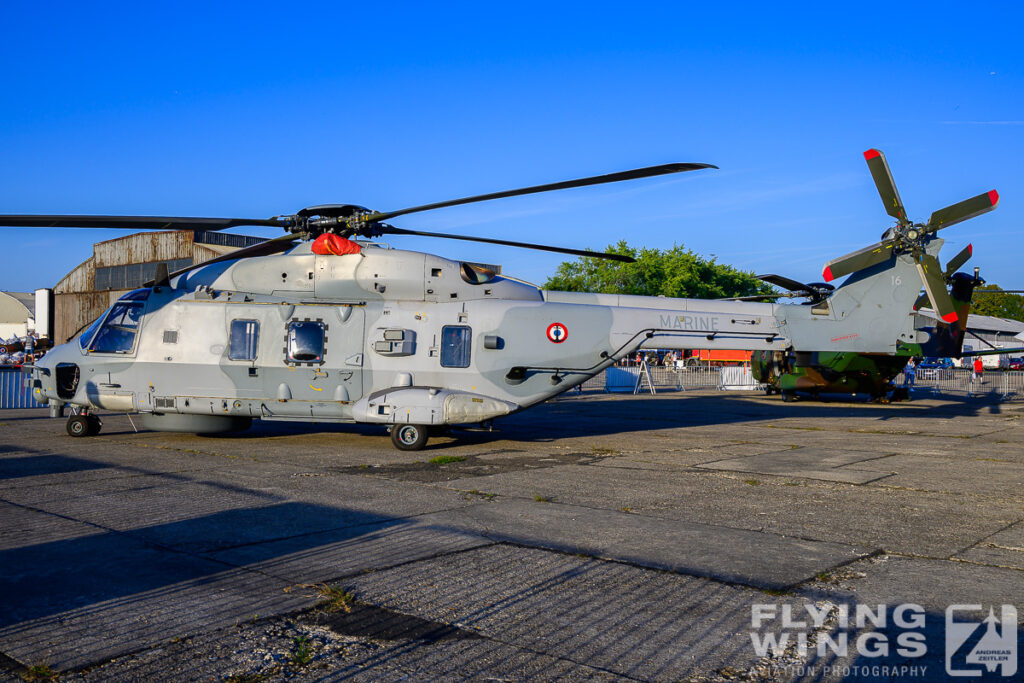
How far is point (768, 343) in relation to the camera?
50.6 feet

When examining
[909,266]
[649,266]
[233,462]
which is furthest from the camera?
[649,266]

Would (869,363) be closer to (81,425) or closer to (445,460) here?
(445,460)

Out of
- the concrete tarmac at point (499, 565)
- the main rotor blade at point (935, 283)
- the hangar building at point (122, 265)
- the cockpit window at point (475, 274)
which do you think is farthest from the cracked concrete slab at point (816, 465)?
the hangar building at point (122, 265)

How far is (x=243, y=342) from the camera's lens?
46.4 feet

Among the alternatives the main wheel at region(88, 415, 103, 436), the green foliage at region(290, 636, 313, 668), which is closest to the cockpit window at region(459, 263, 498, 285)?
the main wheel at region(88, 415, 103, 436)

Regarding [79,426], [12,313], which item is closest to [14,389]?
[79,426]

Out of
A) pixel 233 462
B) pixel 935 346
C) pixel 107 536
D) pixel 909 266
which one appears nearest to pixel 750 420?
pixel 909 266

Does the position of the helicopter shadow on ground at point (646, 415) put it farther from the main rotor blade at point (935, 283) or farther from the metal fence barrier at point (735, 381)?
the main rotor blade at point (935, 283)

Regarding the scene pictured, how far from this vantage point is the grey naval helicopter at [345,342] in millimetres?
14031

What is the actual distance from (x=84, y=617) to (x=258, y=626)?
120cm

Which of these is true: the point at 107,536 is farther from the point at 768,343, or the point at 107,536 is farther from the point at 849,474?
the point at 768,343

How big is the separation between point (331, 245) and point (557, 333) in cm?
448

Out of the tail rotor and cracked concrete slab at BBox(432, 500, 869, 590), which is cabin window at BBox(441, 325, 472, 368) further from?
the tail rotor

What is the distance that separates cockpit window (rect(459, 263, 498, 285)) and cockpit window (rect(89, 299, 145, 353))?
6367mm
